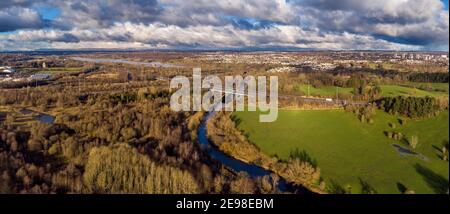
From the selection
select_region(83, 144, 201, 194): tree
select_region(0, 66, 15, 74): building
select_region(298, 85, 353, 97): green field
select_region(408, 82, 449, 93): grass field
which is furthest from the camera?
select_region(0, 66, 15, 74): building

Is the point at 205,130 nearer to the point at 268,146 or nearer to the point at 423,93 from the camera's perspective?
the point at 268,146

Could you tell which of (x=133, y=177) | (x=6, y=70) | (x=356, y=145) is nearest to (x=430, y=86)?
(x=356, y=145)

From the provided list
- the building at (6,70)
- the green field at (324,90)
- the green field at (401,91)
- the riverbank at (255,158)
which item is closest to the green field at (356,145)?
the riverbank at (255,158)

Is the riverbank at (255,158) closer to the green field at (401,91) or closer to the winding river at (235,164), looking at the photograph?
the winding river at (235,164)

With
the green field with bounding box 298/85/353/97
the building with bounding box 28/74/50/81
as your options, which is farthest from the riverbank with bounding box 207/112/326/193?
the building with bounding box 28/74/50/81

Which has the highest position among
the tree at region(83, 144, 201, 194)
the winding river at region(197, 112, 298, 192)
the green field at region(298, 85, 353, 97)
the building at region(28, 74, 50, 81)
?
the building at region(28, 74, 50, 81)

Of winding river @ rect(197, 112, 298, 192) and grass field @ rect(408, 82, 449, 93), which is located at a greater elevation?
grass field @ rect(408, 82, 449, 93)

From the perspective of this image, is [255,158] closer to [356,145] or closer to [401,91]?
[356,145]

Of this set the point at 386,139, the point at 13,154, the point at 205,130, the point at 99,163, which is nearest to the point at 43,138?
the point at 13,154

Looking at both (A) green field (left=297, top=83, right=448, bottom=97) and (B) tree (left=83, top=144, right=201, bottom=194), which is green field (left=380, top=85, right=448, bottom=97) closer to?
(A) green field (left=297, top=83, right=448, bottom=97)
